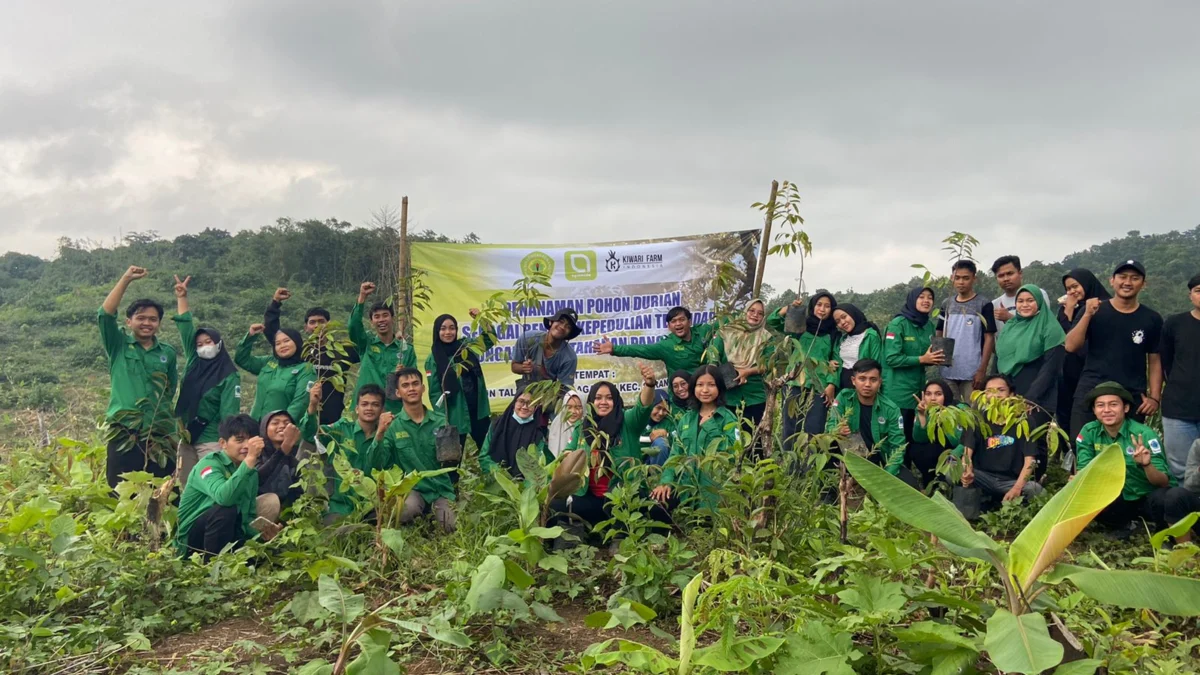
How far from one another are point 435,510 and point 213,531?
1124 millimetres

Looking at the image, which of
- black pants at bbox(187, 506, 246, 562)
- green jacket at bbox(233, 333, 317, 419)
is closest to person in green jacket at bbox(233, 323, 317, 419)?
green jacket at bbox(233, 333, 317, 419)

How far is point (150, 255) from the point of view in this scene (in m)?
25.8

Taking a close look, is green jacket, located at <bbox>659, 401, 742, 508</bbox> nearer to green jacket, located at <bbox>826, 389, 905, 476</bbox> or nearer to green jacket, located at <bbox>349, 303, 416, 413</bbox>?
green jacket, located at <bbox>826, 389, 905, 476</bbox>

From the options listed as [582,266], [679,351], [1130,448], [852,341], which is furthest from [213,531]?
[1130,448]

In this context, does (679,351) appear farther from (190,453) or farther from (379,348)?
(190,453)

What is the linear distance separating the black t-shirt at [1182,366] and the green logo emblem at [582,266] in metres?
4.21

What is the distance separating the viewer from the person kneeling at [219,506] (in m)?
4.07

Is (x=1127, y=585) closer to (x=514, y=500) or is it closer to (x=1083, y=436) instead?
(x=514, y=500)

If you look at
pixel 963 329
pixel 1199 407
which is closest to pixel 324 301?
pixel 963 329

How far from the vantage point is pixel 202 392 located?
576 centimetres

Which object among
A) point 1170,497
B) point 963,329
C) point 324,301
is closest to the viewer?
point 1170,497

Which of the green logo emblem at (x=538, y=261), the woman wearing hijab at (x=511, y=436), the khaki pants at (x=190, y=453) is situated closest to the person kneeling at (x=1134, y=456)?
the woman wearing hijab at (x=511, y=436)

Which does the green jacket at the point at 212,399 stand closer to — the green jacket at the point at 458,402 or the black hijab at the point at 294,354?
the black hijab at the point at 294,354

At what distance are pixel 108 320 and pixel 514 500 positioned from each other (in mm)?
3285
